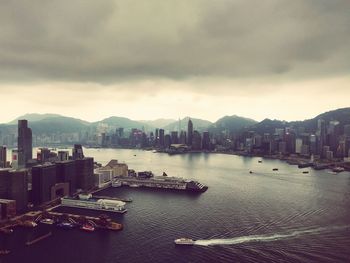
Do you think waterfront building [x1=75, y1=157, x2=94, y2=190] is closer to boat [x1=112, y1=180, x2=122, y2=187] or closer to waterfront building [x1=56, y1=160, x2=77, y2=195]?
waterfront building [x1=56, y1=160, x2=77, y2=195]

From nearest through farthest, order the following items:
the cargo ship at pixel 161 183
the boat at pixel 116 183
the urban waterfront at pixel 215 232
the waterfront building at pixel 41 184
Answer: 1. the urban waterfront at pixel 215 232
2. the waterfront building at pixel 41 184
3. the cargo ship at pixel 161 183
4. the boat at pixel 116 183

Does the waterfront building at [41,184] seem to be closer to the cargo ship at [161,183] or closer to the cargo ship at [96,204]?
the cargo ship at [96,204]

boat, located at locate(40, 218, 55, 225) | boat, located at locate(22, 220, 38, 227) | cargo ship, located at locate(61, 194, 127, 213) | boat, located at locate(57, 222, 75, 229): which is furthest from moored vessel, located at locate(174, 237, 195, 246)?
boat, located at locate(22, 220, 38, 227)

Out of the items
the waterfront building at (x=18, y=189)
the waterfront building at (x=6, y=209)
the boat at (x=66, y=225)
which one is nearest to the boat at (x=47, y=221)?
the boat at (x=66, y=225)

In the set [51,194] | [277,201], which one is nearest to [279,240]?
[277,201]

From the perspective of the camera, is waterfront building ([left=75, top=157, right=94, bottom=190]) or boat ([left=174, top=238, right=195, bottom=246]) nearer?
boat ([left=174, top=238, right=195, bottom=246])

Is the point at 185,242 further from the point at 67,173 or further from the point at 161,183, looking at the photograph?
the point at 161,183
